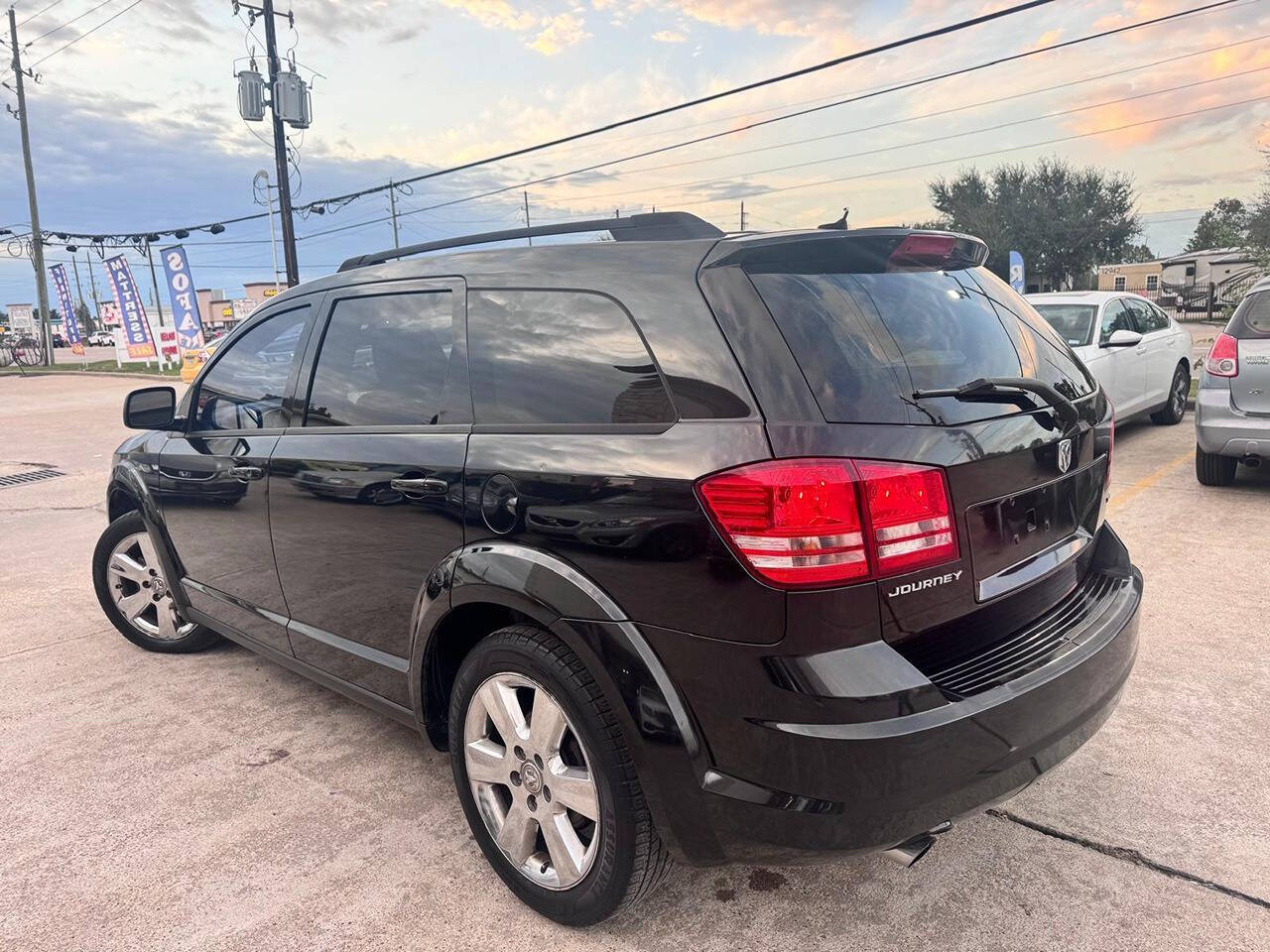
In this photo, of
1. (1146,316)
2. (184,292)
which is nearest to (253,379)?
(1146,316)

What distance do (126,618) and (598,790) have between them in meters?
3.36

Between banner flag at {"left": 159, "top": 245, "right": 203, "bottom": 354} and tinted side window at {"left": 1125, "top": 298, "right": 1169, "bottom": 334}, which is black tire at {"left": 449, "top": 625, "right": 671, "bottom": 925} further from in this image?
banner flag at {"left": 159, "top": 245, "right": 203, "bottom": 354}

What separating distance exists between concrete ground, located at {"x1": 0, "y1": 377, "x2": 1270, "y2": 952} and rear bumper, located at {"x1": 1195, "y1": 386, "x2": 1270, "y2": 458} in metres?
2.39

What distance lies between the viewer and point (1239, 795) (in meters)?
2.72

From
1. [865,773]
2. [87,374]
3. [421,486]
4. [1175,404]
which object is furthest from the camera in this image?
[87,374]

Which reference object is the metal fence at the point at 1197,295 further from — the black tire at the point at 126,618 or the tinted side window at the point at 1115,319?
the black tire at the point at 126,618

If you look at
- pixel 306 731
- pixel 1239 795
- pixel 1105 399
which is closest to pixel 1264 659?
pixel 1239 795

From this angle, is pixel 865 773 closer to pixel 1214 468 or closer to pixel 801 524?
pixel 801 524

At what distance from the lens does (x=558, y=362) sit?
7.44 feet

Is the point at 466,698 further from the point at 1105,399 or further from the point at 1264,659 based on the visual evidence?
the point at 1264,659

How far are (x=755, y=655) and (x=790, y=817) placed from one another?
14.1 inches

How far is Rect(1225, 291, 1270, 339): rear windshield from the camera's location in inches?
241

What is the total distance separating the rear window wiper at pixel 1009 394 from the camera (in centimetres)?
204

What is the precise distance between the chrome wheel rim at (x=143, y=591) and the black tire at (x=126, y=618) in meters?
0.02
